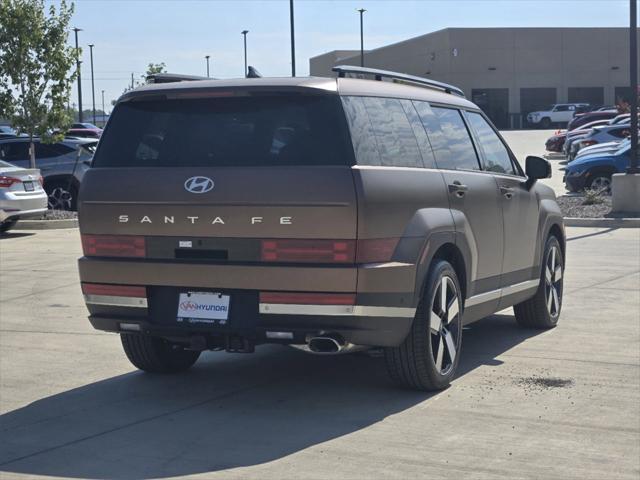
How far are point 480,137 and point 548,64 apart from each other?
79.0 metres

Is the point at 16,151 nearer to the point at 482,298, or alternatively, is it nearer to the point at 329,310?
the point at 482,298

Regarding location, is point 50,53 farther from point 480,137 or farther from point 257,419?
point 257,419

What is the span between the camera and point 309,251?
6645 mm

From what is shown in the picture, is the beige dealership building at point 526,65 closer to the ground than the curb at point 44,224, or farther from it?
farther from it

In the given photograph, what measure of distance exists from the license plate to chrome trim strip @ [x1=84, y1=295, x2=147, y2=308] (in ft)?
0.86

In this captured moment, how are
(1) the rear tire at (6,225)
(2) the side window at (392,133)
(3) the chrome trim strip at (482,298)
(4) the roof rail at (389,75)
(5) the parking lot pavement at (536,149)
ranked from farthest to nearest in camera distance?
(5) the parking lot pavement at (536,149), (1) the rear tire at (6,225), (3) the chrome trim strip at (482,298), (4) the roof rail at (389,75), (2) the side window at (392,133)

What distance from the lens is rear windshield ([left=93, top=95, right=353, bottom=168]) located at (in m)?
6.77

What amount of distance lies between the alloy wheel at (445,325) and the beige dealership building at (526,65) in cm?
7714

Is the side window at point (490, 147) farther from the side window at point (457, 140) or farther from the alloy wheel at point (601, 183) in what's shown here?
the alloy wheel at point (601, 183)

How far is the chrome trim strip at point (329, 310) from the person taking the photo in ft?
21.8

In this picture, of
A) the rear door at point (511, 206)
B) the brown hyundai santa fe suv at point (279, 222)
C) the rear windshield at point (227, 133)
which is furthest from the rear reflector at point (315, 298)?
the rear door at point (511, 206)

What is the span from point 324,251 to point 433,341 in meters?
1.21

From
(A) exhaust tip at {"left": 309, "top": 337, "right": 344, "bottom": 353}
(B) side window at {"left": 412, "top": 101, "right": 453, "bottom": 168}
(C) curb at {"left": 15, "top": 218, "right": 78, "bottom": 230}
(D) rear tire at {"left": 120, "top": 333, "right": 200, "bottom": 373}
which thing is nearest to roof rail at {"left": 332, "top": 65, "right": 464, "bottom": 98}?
(B) side window at {"left": 412, "top": 101, "right": 453, "bottom": 168}

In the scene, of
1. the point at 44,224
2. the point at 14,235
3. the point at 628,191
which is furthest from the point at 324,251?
the point at 44,224
